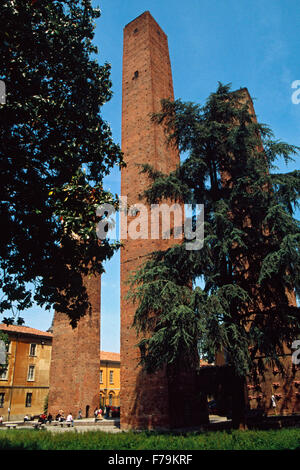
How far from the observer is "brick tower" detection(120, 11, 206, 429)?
14.3m

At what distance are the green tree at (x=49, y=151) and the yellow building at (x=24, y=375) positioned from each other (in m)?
24.1

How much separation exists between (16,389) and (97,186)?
28.9 metres

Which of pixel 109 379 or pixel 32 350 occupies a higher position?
pixel 32 350

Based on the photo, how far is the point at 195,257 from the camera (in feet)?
34.7

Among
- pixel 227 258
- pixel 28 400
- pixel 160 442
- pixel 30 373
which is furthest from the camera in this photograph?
pixel 30 373

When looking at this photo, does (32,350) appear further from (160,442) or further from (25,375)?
(160,442)

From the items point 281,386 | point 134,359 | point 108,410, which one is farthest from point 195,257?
point 108,410

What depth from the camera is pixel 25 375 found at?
3209 cm

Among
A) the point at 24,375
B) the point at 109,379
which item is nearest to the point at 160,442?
the point at 24,375

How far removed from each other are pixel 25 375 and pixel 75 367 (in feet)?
41.1

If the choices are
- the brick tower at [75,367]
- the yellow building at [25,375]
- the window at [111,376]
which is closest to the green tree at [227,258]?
the brick tower at [75,367]

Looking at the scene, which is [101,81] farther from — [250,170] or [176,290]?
[176,290]

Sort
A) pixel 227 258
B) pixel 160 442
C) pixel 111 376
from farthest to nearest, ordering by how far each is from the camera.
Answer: pixel 111 376
pixel 227 258
pixel 160 442

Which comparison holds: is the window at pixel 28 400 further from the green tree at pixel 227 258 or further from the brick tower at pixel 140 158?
the green tree at pixel 227 258
